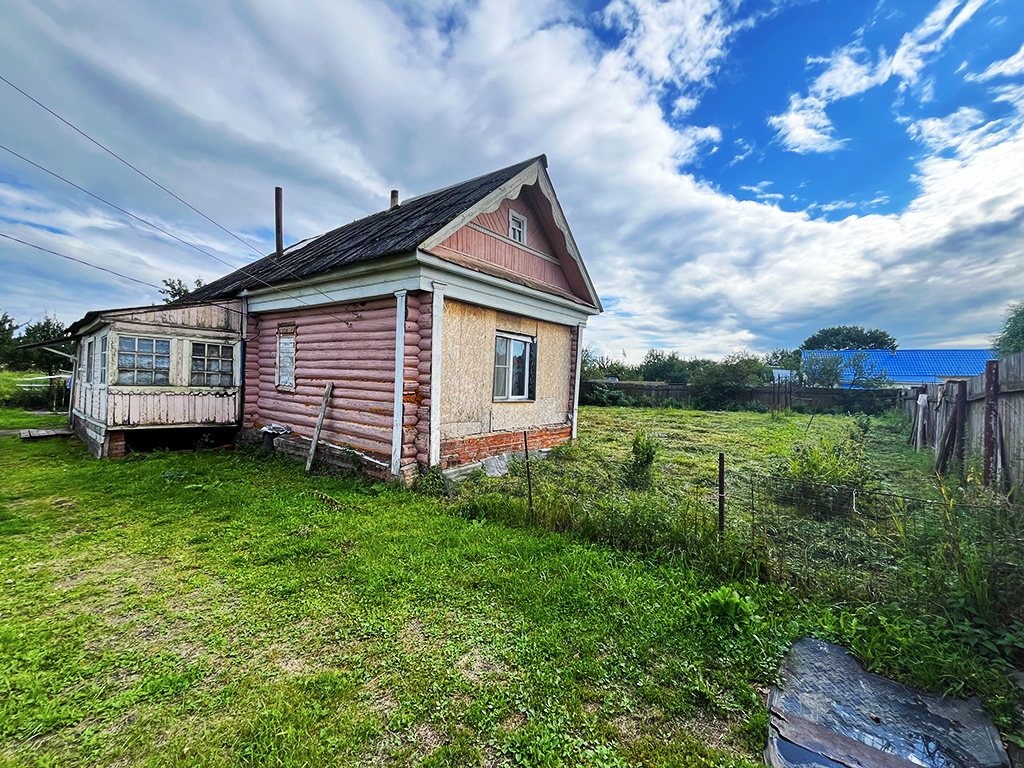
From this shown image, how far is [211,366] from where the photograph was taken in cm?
923

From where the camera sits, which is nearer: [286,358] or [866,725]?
[866,725]

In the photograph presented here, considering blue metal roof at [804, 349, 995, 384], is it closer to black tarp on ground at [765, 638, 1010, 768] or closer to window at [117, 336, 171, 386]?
black tarp on ground at [765, 638, 1010, 768]

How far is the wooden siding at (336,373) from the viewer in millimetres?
6938

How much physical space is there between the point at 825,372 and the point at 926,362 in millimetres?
19313

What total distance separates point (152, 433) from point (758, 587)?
11459 millimetres

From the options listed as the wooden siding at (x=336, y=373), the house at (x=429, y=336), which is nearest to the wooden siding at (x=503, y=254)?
the house at (x=429, y=336)

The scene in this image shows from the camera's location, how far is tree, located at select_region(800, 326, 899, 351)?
51531 mm

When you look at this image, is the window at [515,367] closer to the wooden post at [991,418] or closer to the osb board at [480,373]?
the osb board at [480,373]

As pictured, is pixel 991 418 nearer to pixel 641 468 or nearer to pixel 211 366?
pixel 641 468

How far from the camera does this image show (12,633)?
284cm

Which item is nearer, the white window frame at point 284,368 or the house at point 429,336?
the house at point 429,336

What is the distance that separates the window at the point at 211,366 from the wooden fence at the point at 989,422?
40.5 feet

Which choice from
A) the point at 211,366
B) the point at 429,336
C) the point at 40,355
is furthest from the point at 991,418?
the point at 40,355

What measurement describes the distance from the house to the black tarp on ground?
5.25 meters
